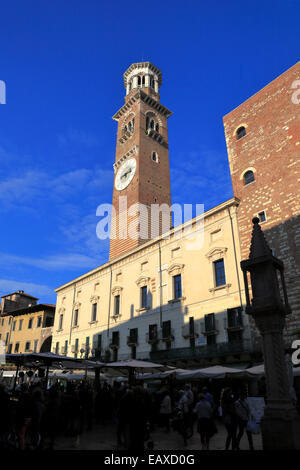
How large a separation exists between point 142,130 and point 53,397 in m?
40.5

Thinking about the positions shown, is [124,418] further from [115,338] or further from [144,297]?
[115,338]

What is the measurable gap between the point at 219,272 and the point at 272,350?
15.9 m

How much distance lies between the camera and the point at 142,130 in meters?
45.2

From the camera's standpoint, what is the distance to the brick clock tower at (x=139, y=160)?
38.3m

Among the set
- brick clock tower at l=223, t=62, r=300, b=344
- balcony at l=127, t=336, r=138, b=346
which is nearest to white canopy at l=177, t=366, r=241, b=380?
brick clock tower at l=223, t=62, r=300, b=344

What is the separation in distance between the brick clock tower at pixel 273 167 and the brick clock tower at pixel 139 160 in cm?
1455

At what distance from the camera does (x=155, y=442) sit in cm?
1059

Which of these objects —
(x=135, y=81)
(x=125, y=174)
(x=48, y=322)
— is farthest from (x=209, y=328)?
(x=135, y=81)

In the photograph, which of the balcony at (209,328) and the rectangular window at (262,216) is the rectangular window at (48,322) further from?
the rectangular window at (262,216)

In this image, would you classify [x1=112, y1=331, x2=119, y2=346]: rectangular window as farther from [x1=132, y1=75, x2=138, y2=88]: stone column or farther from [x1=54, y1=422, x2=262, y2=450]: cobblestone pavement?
[x1=132, y1=75, x2=138, y2=88]: stone column

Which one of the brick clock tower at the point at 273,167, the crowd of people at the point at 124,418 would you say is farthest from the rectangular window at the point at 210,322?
the crowd of people at the point at 124,418

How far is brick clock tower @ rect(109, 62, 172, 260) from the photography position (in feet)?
126
